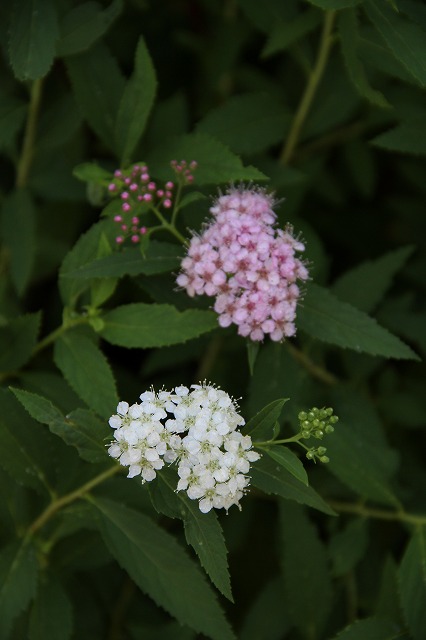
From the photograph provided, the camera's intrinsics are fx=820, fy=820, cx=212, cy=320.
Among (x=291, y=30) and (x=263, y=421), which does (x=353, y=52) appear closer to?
(x=291, y=30)

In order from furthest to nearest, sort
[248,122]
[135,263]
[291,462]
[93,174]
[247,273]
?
[248,122]
[93,174]
[135,263]
[247,273]
[291,462]

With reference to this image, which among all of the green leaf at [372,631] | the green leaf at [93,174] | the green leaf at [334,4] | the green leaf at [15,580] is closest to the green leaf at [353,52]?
the green leaf at [334,4]

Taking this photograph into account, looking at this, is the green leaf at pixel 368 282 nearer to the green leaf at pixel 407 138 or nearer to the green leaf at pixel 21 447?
the green leaf at pixel 407 138

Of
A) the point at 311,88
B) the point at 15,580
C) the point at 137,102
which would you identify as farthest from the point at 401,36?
the point at 15,580

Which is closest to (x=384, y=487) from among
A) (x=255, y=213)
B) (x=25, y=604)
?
(x=255, y=213)

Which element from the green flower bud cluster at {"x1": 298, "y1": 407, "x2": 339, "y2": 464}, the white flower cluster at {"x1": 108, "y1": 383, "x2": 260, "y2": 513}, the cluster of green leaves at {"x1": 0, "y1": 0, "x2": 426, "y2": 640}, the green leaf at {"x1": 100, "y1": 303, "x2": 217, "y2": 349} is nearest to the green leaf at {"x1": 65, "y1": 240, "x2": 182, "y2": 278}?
the cluster of green leaves at {"x1": 0, "y1": 0, "x2": 426, "y2": 640}

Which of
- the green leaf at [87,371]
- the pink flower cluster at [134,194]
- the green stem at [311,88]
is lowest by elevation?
the green leaf at [87,371]
